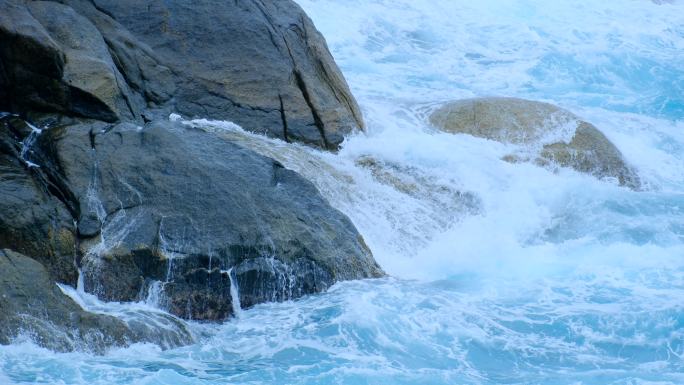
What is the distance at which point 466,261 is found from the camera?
862 cm

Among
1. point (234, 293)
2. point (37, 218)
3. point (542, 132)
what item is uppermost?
point (542, 132)

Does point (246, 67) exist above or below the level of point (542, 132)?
above

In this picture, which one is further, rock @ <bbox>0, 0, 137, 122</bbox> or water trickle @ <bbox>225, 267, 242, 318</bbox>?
rock @ <bbox>0, 0, 137, 122</bbox>

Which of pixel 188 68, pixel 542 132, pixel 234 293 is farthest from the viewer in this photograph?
pixel 542 132

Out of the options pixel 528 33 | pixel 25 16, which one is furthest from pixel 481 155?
pixel 528 33

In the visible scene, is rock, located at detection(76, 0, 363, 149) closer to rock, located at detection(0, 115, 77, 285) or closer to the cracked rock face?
the cracked rock face

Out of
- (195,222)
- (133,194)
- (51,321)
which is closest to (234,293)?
(195,222)

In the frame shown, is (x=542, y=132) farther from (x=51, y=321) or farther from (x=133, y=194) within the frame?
(x=51, y=321)

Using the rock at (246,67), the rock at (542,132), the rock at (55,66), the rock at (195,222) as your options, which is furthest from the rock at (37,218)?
the rock at (542,132)

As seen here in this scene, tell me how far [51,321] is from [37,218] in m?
1.10

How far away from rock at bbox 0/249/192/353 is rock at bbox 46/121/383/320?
500mm

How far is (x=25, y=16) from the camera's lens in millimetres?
8000

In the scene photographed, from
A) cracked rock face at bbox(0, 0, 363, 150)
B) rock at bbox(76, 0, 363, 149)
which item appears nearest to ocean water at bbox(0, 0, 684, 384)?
rock at bbox(76, 0, 363, 149)

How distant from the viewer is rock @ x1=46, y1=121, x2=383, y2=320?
6875mm
